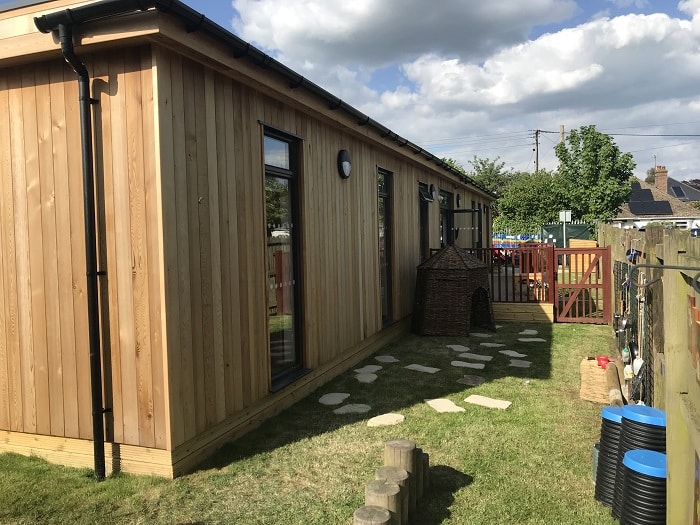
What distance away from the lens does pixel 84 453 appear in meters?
3.54

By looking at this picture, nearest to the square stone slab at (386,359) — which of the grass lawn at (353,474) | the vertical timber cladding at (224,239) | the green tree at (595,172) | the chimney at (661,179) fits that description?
the vertical timber cladding at (224,239)

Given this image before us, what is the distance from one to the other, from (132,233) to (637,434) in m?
3.15

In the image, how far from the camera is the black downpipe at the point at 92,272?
3342 millimetres

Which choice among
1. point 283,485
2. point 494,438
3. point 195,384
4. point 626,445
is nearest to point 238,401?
point 195,384

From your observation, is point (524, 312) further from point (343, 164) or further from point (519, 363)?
point (343, 164)

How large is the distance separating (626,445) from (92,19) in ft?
12.8

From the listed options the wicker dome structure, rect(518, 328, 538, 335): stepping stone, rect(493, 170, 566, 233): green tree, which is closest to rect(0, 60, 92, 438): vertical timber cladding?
the wicker dome structure

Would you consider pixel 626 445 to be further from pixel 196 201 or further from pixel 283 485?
pixel 196 201

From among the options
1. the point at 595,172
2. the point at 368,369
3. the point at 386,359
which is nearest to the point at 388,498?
the point at 368,369

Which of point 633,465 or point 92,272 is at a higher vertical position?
point 92,272

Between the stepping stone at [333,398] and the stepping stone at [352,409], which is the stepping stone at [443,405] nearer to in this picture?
the stepping stone at [352,409]

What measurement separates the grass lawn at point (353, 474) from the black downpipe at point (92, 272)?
10.0 inches

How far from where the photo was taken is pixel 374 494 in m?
2.63

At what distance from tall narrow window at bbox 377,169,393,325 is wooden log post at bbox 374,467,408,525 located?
197 inches
